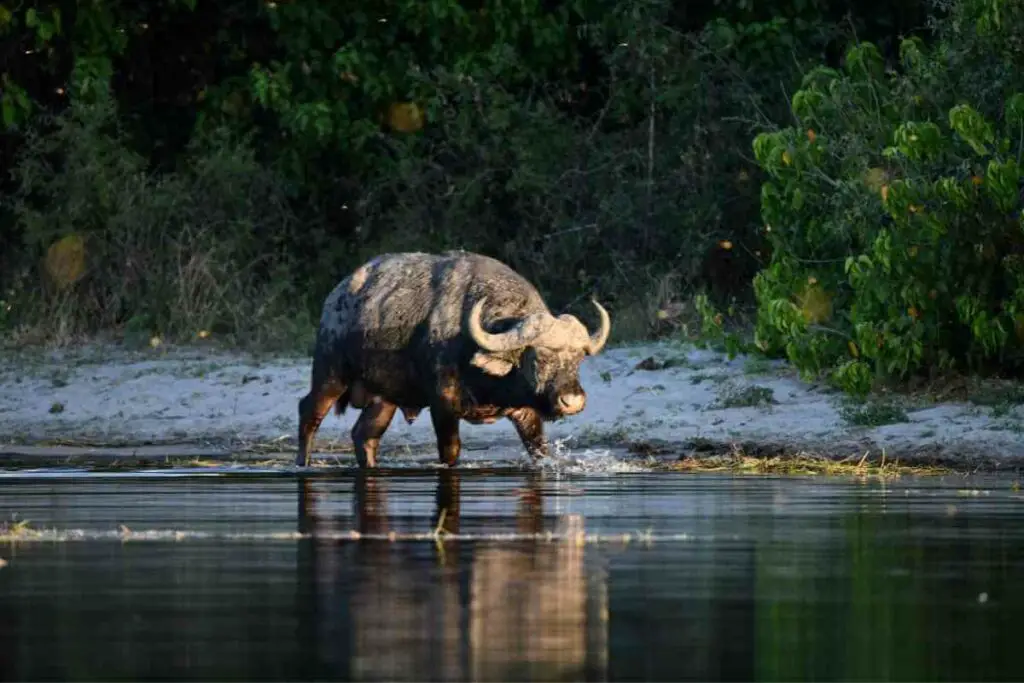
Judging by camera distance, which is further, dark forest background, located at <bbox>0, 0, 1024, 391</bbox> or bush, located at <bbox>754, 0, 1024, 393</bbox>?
dark forest background, located at <bbox>0, 0, 1024, 391</bbox>

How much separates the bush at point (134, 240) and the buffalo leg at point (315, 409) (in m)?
7.41

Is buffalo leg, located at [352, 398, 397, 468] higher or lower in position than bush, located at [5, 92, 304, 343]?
lower

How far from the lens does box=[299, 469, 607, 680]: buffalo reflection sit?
285 inches

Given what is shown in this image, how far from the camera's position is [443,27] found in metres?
28.6

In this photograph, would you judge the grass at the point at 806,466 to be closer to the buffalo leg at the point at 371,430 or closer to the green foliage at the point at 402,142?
the buffalo leg at the point at 371,430

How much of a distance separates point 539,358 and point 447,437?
0.87 metres

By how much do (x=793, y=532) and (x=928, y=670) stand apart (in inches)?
180

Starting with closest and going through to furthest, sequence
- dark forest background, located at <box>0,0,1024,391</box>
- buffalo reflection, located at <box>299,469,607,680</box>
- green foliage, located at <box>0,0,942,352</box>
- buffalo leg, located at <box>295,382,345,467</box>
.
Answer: buffalo reflection, located at <box>299,469,607,680</box> < buffalo leg, located at <box>295,382,345,467</box> < dark forest background, located at <box>0,0,1024,391</box> < green foliage, located at <box>0,0,942,352</box>

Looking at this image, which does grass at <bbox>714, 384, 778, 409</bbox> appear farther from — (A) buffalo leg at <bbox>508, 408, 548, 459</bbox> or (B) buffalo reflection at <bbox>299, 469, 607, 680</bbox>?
(B) buffalo reflection at <bbox>299, 469, 607, 680</bbox>

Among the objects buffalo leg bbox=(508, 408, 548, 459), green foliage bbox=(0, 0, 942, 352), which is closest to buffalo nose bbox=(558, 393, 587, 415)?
buffalo leg bbox=(508, 408, 548, 459)

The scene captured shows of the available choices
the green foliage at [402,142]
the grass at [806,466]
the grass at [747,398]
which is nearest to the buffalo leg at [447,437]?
the grass at [806,466]

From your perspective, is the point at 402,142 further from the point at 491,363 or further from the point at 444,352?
the point at 491,363

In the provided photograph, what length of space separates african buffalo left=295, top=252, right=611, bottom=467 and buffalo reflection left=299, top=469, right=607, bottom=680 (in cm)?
579

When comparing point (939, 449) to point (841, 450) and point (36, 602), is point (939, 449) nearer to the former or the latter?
point (841, 450)
